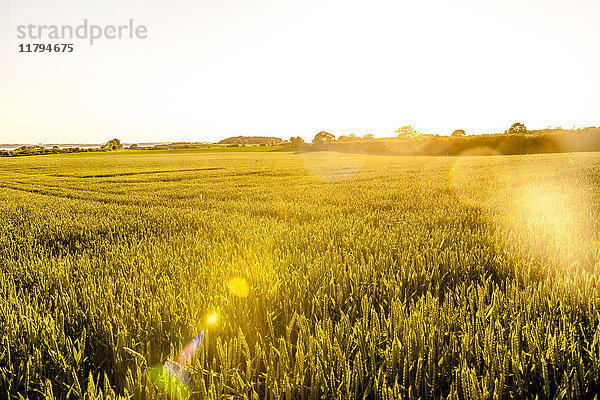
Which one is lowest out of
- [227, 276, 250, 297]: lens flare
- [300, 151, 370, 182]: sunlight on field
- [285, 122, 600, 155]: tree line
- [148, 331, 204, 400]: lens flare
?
[148, 331, 204, 400]: lens flare

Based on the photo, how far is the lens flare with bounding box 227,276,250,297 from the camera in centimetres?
207

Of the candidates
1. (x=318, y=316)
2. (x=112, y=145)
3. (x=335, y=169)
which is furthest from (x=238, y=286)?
(x=112, y=145)

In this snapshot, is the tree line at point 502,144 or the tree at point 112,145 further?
the tree at point 112,145

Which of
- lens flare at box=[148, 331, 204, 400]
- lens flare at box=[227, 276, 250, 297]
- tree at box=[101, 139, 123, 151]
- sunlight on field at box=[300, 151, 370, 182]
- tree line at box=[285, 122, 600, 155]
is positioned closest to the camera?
lens flare at box=[148, 331, 204, 400]

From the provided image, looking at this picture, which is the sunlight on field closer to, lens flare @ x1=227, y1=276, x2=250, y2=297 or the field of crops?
the field of crops

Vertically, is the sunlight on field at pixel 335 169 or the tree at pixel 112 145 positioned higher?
the tree at pixel 112 145

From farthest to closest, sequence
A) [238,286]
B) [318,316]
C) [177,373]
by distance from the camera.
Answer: [238,286] < [318,316] < [177,373]

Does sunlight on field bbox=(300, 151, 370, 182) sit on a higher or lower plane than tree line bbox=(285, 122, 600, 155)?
lower

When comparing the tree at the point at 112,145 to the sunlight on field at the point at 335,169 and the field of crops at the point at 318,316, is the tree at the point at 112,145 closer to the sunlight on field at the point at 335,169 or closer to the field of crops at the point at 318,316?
the sunlight on field at the point at 335,169

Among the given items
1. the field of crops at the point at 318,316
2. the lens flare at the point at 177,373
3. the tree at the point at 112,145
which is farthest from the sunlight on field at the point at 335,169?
the tree at the point at 112,145

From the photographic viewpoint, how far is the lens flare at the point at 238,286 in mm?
2068

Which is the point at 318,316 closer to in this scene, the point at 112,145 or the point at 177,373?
the point at 177,373

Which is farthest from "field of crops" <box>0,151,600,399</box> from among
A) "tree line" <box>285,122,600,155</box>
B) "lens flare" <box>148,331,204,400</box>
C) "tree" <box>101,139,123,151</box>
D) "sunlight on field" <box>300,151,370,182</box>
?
"tree" <box>101,139,123,151</box>

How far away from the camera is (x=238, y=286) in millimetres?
2189
